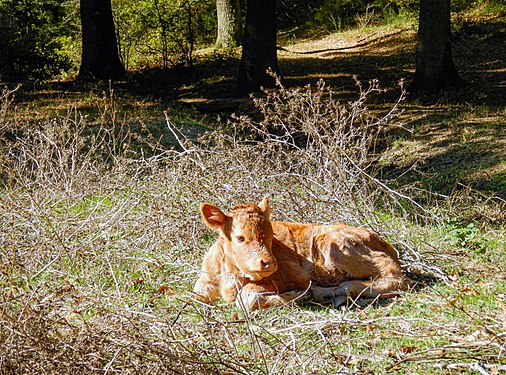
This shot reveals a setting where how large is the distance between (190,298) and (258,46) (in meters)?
12.4

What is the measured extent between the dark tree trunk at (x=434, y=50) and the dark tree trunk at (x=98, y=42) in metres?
7.53

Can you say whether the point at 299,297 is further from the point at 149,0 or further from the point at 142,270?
the point at 149,0

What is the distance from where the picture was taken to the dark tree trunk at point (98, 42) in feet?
58.6

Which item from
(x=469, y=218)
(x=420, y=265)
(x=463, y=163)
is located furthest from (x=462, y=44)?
(x=420, y=265)

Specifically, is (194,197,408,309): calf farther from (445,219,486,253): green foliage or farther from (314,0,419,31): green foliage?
(314,0,419,31): green foliage

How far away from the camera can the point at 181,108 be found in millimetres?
15789

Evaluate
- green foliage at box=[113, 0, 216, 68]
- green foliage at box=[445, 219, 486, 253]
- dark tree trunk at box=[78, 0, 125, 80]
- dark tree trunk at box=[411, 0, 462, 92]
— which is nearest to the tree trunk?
green foliage at box=[113, 0, 216, 68]

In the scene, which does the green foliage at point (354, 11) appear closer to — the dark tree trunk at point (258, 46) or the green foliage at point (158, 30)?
the green foliage at point (158, 30)

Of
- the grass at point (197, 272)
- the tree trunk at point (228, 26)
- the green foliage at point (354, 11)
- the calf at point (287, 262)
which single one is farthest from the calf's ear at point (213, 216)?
the green foliage at point (354, 11)

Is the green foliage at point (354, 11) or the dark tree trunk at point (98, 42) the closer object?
the dark tree trunk at point (98, 42)

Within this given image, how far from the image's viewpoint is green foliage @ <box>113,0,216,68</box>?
Answer: 19.5 m

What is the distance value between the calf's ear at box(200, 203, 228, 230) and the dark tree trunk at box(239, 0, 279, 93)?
11.5 m

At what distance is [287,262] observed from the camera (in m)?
5.44

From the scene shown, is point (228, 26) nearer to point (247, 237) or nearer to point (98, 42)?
point (98, 42)
